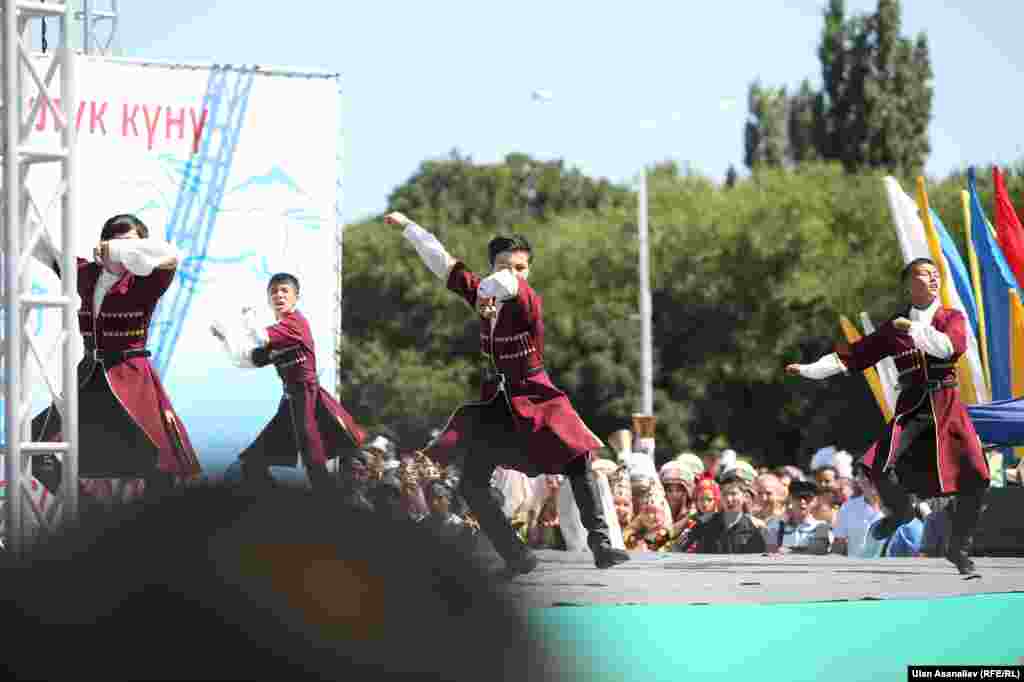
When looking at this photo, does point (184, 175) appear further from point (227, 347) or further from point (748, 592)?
point (748, 592)

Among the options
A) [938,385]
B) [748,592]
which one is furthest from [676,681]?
[938,385]

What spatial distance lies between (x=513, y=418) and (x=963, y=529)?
Answer: 1890 millimetres

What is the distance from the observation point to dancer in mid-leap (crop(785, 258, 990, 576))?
668cm

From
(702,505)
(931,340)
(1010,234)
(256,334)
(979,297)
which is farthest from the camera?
(979,297)

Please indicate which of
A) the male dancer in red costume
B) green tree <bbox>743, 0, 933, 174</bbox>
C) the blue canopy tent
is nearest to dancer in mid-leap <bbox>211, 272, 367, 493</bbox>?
the male dancer in red costume

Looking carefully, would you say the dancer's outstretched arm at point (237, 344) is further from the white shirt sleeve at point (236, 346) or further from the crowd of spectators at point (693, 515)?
the crowd of spectators at point (693, 515)

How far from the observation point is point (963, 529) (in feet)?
21.7

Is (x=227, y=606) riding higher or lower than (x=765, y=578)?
higher

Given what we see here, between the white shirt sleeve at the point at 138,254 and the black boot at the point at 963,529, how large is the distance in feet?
10.8

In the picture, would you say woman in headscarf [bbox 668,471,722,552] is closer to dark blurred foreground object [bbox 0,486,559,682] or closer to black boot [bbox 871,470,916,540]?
black boot [bbox 871,470,916,540]

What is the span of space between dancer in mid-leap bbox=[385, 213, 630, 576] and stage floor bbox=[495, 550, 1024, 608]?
316mm

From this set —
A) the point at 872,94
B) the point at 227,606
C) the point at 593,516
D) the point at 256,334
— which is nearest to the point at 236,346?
the point at 256,334

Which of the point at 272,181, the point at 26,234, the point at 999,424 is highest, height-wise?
the point at 272,181

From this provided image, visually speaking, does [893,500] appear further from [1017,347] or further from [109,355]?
[1017,347]
